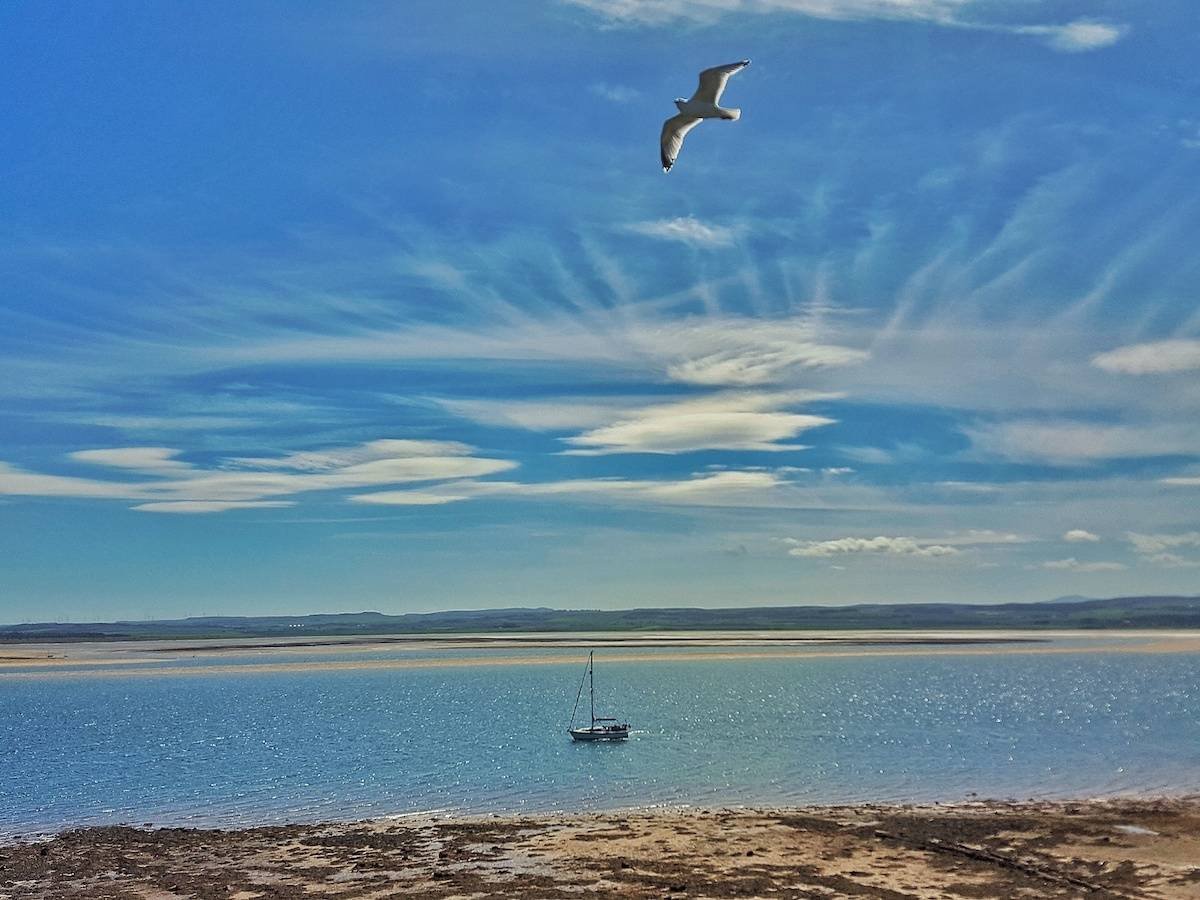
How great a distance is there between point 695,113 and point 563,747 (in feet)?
117

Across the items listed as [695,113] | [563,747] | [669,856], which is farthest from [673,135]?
[563,747]

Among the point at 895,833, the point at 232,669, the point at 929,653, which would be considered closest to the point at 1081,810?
the point at 895,833

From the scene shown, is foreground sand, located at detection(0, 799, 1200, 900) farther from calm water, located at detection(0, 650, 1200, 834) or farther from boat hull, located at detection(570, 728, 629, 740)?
boat hull, located at detection(570, 728, 629, 740)

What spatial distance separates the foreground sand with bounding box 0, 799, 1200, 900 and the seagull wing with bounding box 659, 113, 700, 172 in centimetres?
1443

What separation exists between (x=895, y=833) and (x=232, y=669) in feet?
355

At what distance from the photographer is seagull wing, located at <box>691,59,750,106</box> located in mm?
16922

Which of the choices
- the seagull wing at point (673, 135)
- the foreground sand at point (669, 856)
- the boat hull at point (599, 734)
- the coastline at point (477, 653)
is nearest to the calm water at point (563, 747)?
the boat hull at point (599, 734)

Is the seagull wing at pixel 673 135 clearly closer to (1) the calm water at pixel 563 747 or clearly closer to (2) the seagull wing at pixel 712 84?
(2) the seagull wing at pixel 712 84

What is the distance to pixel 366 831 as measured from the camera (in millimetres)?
29797

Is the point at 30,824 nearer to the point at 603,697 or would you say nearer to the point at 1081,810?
the point at 1081,810

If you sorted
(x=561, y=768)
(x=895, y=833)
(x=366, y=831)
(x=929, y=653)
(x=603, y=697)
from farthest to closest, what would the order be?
(x=929, y=653) < (x=603, y=697) < (x=561, y=768) < (x=366, y=831) < (x=895, y=833)

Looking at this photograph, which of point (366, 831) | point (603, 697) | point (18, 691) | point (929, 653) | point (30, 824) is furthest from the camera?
point (929, 653)

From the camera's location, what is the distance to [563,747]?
48.0m

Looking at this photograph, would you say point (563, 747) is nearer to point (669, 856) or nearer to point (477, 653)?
point (669, 856)
